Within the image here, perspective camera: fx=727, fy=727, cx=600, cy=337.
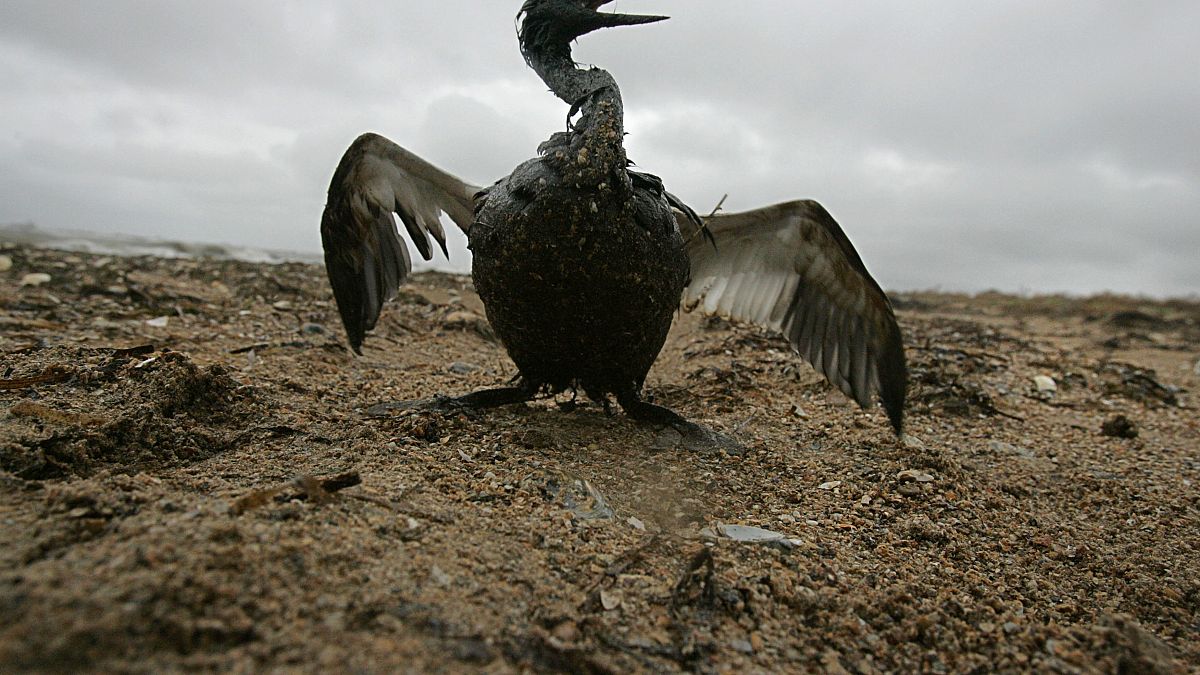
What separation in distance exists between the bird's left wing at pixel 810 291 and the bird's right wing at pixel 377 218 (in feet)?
4.26

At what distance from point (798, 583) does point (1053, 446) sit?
272 centimetres

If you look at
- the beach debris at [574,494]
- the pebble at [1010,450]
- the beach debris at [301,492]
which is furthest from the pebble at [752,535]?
the pebble at [1010,450]

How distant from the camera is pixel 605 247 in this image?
2.66 metres

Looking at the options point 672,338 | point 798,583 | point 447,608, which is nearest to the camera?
point 447,608

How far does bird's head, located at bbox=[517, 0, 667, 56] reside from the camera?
317 cm

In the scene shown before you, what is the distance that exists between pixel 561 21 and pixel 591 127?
744 mm

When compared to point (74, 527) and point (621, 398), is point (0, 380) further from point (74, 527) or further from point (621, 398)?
point (621, 398)

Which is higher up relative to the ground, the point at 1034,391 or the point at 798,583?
the point at 1034,391

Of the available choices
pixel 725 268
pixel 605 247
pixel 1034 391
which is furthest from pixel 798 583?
pixel 1034 391

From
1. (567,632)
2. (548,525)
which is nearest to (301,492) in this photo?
(548,525)

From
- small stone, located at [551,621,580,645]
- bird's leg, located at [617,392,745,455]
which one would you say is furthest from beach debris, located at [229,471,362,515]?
bird's leg, located at [617,392,745,455]

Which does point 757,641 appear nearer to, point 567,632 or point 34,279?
point 567,632

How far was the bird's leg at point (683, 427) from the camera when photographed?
126 inches

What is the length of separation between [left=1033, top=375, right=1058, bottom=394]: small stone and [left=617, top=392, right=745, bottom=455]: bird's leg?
127 inches
